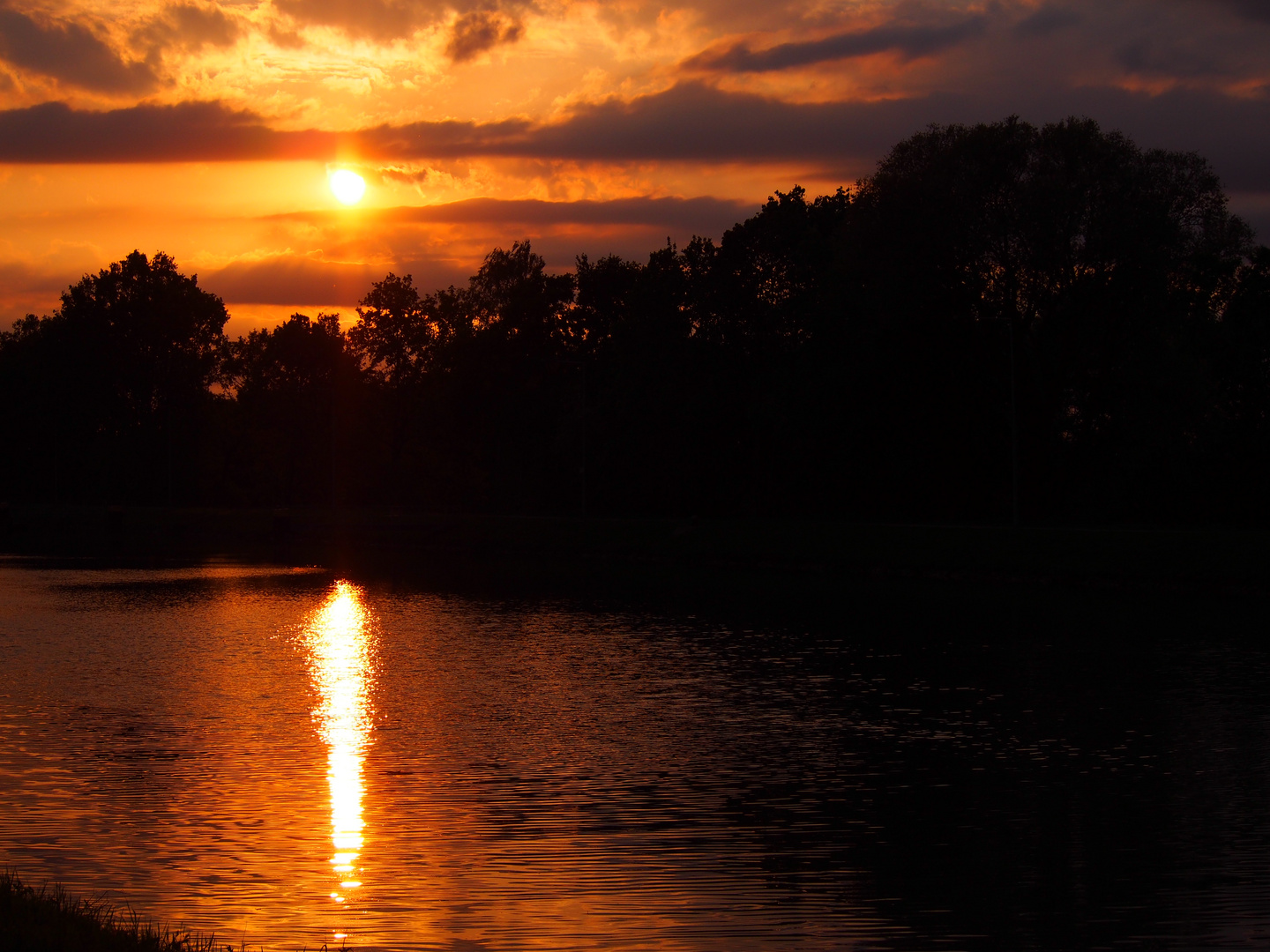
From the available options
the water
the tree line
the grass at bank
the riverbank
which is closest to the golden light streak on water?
the water

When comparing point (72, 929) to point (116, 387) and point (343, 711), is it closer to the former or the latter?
point (343, 711)

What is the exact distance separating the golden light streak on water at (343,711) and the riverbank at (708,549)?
14715 mm

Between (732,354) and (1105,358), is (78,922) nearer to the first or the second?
(1105,358)

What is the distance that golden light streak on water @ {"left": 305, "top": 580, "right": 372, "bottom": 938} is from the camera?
39.1 ft

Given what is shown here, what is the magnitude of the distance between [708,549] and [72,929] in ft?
162

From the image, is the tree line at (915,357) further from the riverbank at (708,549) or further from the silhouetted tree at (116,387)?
the silhouetted tree at (116,387)

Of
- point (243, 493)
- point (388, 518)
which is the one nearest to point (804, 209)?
point (388, 518)

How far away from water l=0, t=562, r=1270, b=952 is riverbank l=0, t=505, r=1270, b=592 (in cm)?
1440

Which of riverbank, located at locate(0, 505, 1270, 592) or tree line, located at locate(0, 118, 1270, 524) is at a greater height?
tree line, located at locate(0, 118, 1270, 524)

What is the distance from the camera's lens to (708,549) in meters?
57.1

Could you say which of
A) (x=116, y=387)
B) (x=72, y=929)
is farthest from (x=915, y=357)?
(x=116, y=387)

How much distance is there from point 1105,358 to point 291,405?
315 ft

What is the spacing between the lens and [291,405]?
461 ft

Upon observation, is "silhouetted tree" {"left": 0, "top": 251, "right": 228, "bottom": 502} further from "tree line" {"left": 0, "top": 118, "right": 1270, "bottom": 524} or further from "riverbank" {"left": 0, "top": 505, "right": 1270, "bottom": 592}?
"riverbank" {"left": 0, "top": 505, "right": 1270, "bottom": 592}
